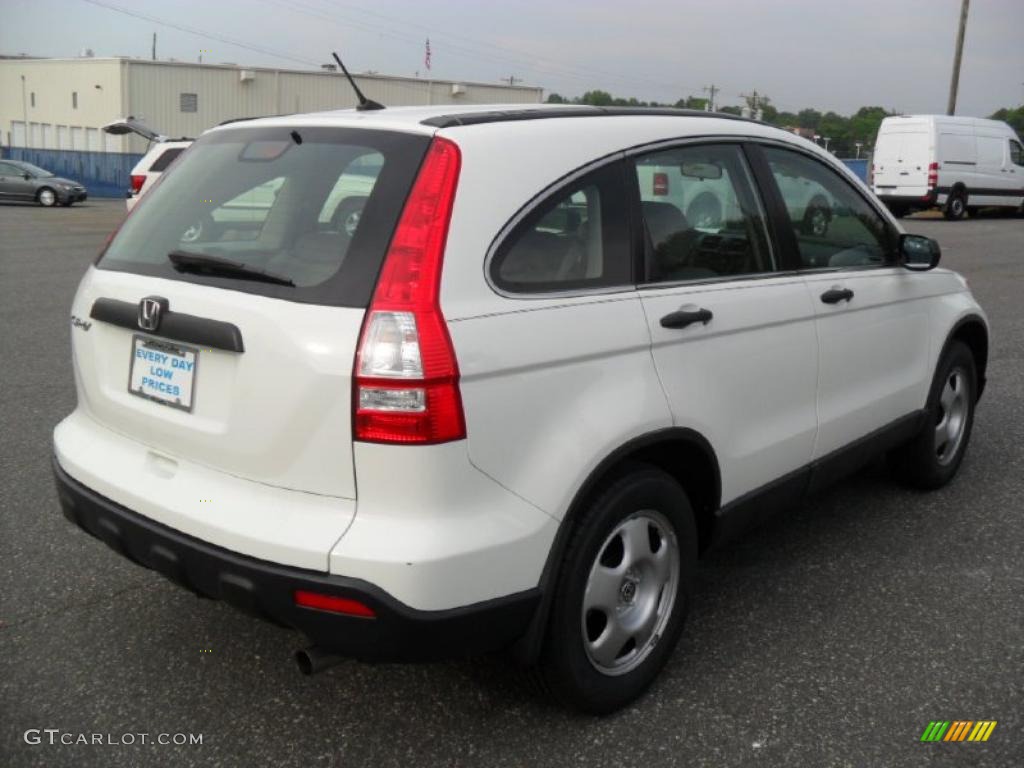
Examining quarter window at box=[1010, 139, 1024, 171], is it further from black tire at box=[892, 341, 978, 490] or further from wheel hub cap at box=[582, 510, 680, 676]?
wheel hub cap at box=[582, 510, 680, 676]

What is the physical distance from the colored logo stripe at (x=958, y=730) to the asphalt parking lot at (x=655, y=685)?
25 mm

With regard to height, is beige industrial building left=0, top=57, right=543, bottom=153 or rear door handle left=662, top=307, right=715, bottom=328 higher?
beige industrial building left=0, top=57, right=543, bottom=153

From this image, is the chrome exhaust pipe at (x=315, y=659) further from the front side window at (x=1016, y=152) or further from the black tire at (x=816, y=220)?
the front side window at (x=1016, y=152)

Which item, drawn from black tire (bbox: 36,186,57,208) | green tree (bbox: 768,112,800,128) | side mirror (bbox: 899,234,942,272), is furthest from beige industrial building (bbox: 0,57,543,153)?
side mirror (bbox: 899,234,942,272)

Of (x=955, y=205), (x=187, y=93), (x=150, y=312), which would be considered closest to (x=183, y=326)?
(x=150, y=312)

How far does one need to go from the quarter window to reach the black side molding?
28.3 meters

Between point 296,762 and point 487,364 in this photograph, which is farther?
point 296,762

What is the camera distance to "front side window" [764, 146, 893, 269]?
3691 millimetres

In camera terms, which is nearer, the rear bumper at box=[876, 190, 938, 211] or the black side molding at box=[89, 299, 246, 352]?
the black side molding at box=[89, 299, 246, 352]

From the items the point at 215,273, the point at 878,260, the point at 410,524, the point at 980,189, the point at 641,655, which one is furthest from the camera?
the point at 980,189

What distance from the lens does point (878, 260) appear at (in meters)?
4.14

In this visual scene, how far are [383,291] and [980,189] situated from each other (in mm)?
26678

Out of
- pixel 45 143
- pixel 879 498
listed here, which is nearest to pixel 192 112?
Result: pixel 45 143

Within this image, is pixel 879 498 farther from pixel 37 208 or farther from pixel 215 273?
pixel 37 208
